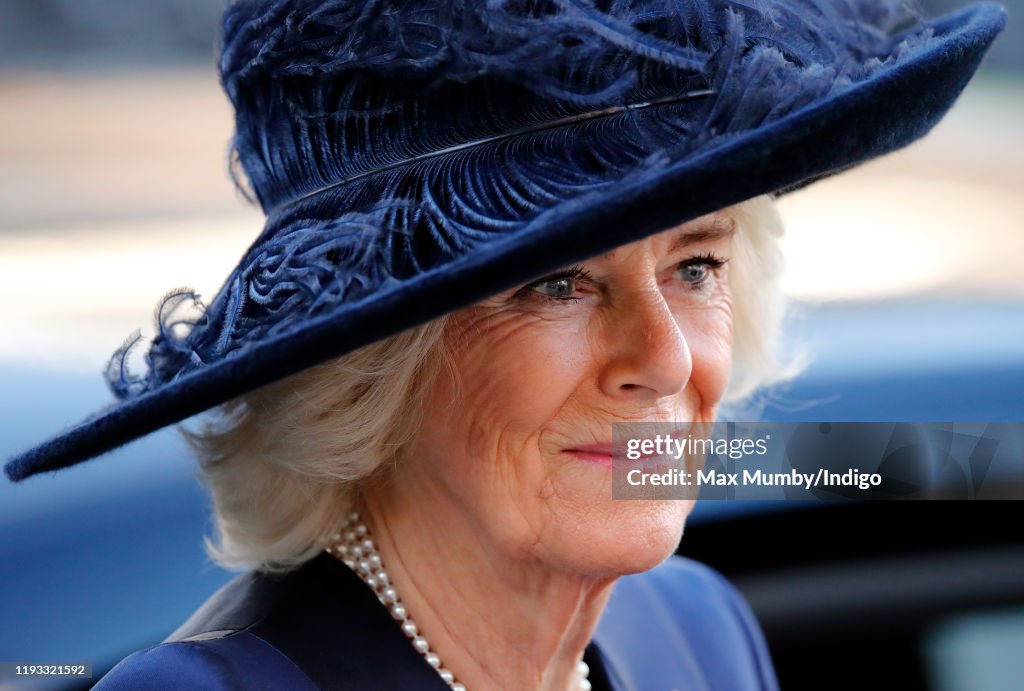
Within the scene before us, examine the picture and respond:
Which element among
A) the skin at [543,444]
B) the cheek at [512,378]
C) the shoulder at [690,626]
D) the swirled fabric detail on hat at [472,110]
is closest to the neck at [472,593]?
the skin at [543,444]

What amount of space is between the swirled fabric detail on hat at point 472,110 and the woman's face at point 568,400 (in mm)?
183

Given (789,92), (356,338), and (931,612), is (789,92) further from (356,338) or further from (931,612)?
(931,612)

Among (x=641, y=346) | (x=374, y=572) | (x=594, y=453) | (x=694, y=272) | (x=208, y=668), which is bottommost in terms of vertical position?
(x=208, y=668)

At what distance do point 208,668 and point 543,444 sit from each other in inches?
19.3

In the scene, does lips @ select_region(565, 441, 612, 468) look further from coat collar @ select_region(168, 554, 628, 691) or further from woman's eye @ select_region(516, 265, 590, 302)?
coat collar @ select_region(168, 554, 628, 691)

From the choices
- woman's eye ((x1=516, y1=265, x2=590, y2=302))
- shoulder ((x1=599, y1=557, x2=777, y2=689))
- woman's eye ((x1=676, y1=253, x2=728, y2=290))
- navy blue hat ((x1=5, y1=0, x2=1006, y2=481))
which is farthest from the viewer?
shoulder ((x1=599, y1=557, x2=777, y2=689))

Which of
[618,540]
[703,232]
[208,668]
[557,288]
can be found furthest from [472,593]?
[703,232]

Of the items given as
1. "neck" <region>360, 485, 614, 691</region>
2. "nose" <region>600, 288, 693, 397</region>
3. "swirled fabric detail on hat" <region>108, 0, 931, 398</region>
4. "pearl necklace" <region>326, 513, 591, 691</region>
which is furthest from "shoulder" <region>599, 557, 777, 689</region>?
"swirled fabric detail on hat" <region>108, 0, 931, 398</region>

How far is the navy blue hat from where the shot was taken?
0.88 metres

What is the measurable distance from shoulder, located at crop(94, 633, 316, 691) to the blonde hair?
0.17 meters

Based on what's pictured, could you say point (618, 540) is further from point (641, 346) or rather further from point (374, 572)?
point (374, 572)

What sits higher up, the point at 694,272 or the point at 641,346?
the point at 694,272

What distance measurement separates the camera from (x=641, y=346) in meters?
1.14

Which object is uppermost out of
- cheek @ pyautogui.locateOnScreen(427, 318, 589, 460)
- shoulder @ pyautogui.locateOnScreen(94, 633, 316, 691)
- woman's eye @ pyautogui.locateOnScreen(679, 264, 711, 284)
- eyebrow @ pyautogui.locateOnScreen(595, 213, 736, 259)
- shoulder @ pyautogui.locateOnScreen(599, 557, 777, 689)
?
eyebrow @ pyautogui.locateOnScreen(595, 213, 736, 259)
